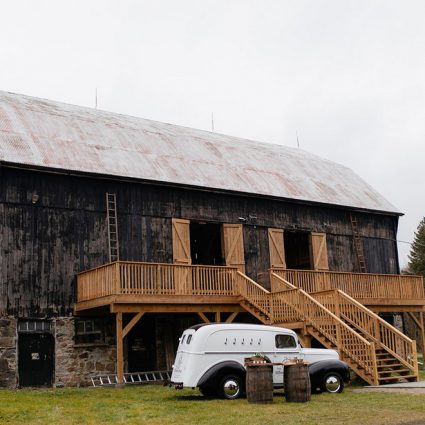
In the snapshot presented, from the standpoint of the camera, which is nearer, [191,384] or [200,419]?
[200,419]

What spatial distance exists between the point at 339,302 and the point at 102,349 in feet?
25.7

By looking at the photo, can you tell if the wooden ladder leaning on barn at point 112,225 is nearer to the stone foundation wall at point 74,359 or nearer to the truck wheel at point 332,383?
the stone foundation wall at point 74,359

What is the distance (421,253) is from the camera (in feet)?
188

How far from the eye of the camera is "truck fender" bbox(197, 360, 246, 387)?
1436 centimetres

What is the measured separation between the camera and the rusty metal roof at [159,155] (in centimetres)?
2222

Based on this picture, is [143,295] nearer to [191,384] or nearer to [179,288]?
[179,288]

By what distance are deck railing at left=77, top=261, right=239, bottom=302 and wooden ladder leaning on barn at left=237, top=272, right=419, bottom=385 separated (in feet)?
2.87

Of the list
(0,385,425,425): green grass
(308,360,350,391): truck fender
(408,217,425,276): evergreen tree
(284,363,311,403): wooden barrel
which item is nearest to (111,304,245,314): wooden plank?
(0,385,425,425): green grass

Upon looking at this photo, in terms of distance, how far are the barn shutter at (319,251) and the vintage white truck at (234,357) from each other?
10674 millimetres

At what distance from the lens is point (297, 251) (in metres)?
30.0

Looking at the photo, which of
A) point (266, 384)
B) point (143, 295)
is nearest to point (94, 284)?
point (143, 295)

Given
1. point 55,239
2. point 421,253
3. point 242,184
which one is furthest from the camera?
point 421,253

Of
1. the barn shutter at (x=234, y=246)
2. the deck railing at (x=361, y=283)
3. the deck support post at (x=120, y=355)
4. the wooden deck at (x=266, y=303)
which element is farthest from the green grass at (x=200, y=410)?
the barn shutter at (x=234, y=246)

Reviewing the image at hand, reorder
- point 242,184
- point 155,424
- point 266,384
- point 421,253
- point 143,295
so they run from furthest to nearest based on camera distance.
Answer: point 421,253, point 242,184, point 143,295, point 266,384, point 155,424
